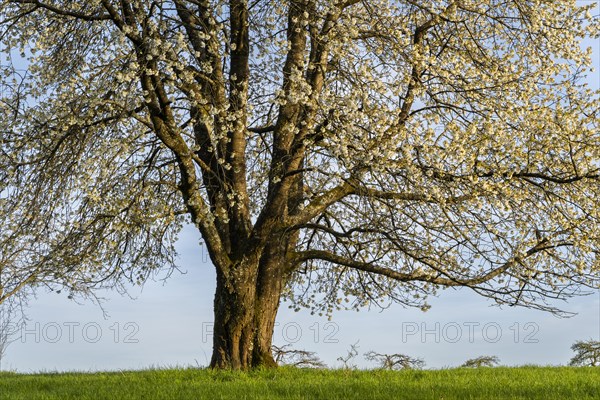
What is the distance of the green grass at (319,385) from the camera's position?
9953 millimetres

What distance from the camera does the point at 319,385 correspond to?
10.6 meters

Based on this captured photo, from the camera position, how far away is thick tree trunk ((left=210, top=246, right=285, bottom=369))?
505 inches

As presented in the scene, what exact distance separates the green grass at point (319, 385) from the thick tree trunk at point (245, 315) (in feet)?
1.90

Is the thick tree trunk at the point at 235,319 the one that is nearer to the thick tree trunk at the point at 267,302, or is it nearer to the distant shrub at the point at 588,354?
the thick tree trunk at the point at 267,302

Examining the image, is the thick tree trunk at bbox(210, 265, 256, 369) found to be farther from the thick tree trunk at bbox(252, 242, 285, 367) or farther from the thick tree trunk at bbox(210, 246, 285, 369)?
the thick tree trunk at bbox(252, 242, 285, 367)

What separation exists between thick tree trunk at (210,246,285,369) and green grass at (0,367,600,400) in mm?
578

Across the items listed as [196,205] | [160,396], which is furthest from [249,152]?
[160,396]

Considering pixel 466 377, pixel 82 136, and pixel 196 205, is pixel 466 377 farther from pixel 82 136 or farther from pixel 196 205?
pixel 82 136

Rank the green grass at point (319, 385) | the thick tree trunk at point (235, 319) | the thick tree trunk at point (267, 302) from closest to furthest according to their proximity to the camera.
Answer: the green grass at point (319, 385) → the thick tree trunk at point (235, 319) → the thick tree trunk at point (267, 302)

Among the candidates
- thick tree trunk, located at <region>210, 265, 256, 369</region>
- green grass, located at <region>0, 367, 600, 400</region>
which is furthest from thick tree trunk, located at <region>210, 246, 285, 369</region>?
green grass, located at <region>0, 367, 600, 400</region>

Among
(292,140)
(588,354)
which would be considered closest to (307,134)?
(292,140)

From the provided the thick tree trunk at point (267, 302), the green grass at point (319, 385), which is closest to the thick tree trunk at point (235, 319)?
the thick tree trunk at point (267, 302)

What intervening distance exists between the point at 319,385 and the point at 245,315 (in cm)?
277

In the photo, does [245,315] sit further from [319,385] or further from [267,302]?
[319,385]
